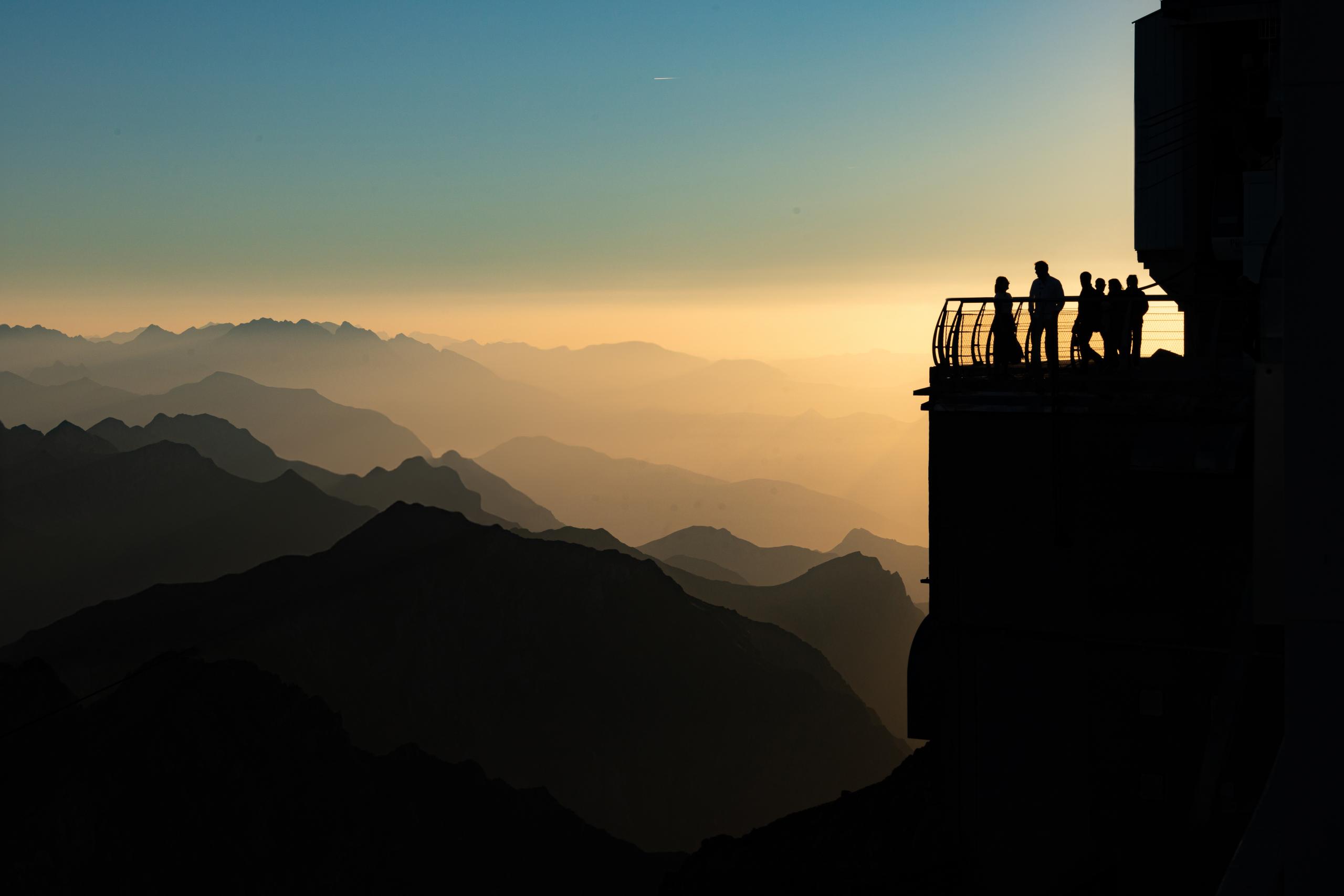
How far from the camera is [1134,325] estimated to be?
14656 millimetres

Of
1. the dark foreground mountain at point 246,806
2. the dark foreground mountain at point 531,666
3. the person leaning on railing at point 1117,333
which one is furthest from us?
the dark foreground mountain at point 531,666

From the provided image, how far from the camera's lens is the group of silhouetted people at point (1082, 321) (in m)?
14.6

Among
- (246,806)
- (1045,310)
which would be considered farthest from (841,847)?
(246,806)

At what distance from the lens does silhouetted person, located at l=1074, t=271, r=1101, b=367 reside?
582 inches

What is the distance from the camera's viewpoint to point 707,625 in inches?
5974

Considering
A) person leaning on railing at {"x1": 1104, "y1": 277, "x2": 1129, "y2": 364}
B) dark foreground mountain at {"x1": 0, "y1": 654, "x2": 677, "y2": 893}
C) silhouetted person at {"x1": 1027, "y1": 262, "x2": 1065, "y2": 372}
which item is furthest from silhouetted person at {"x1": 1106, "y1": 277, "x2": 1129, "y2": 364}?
dark foreground mountain at {"x1": 0, "y1": 654, "x2": 677, "y2": 893}

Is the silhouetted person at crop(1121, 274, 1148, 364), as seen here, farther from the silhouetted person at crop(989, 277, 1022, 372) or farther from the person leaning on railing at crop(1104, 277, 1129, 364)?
the silhouetted person at crop(989, 277, 1022, 372)

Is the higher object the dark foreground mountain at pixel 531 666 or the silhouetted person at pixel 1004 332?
the silhouetted person at pixel 1004 332

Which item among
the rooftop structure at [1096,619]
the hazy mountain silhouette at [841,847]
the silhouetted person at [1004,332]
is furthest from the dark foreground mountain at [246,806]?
the silhouetted person at [1004,332]

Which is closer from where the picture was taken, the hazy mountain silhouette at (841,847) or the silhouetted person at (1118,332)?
the silhouetted person at (1118,332)

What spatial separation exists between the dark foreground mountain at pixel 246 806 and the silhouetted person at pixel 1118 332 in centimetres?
9194

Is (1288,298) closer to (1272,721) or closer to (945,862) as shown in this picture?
(1272,721)

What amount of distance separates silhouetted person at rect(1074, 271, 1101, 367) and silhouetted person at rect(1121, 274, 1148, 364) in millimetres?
380

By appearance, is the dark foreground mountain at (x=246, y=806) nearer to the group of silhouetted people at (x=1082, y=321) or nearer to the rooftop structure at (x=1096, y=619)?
the rooftop structure at (x=1096, y=619)
